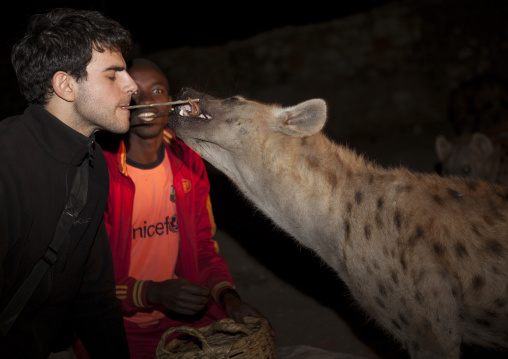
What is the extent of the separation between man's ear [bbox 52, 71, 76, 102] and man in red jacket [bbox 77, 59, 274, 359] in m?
0.53

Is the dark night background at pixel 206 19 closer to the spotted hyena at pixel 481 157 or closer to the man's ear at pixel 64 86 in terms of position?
the spotted hyena at pixel 481 157

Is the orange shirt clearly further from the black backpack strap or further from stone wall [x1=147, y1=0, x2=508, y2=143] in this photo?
stone wall [x1=147, y1=0, x2=508, y2=143]

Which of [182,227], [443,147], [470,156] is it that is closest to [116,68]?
[182,227]

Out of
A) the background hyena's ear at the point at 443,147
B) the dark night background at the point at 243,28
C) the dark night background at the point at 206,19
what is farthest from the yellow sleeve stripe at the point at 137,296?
the dark night background at the point at 206,19

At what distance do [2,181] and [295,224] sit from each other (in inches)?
40.2

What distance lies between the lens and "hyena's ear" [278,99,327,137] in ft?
5.79

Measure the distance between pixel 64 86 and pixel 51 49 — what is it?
3.9 inches

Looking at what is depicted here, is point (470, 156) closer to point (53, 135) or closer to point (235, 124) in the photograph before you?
point (235, 124)

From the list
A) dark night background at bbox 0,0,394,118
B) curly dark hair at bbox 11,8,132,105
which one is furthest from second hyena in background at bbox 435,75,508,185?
curly dark hair at bbox 11,8,132,105

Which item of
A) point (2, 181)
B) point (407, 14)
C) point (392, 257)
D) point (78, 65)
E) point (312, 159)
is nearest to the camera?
point (2, 181)

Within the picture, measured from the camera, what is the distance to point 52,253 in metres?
1.25

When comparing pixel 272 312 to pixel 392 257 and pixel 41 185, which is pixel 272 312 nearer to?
pixel 392 257

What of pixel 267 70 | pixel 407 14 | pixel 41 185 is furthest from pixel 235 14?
pixel 41 185

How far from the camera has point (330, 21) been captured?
5.93m
